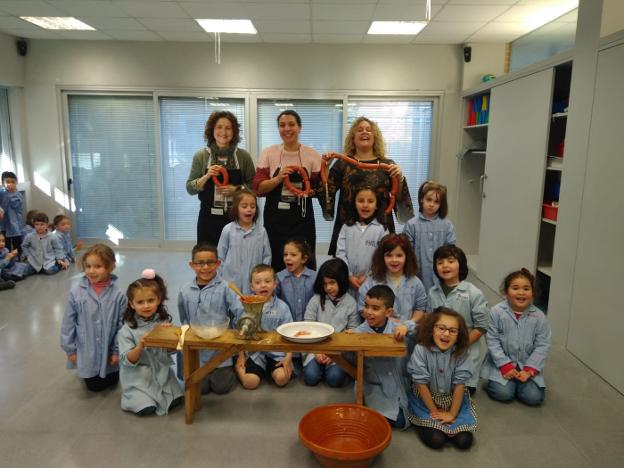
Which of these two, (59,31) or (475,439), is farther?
(59,31)

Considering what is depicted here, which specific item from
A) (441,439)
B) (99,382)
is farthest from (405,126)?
(99,382)

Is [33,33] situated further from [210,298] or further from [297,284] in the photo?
[297,284]

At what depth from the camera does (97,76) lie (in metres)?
5.64

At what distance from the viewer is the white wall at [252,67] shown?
18.2 feet

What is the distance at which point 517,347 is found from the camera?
2.46m

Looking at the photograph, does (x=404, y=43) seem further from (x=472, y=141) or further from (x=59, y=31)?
(x=59, y=31)

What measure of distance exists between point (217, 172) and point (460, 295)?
1657mm

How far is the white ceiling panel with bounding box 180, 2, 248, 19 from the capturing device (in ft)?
13.6

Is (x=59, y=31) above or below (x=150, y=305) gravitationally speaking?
above

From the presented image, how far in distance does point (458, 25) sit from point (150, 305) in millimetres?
4164

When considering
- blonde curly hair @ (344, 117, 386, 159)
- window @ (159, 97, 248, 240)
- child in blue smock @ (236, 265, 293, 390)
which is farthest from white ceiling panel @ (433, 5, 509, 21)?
child in blue smock @ (236, 265, 293, 390)

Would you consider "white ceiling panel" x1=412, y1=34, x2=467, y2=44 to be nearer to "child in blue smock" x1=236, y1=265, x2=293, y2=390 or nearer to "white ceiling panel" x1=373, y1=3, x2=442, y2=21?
"white ceiling panel" x1=373, y1=3, x2=442, y2=21

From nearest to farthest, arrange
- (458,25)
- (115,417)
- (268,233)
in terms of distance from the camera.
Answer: (115,417) → (268,233) → (458,25)

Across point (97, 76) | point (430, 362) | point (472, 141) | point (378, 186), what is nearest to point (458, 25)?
point (472, 141)
